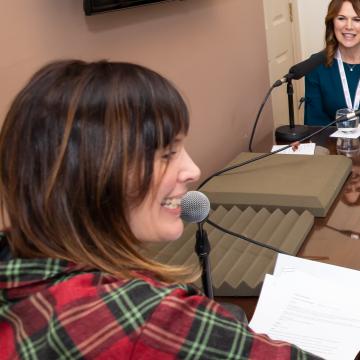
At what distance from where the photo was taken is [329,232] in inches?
49.3

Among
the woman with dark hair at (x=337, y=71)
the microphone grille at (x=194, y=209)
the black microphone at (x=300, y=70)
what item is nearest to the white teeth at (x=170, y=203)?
the microphone grille at (x=194, y=209)

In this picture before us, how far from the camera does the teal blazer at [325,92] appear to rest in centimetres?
230

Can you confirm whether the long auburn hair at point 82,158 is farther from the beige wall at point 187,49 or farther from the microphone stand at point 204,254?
the beige wall at point 187,49

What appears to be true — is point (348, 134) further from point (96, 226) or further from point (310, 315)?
point (96, 226)

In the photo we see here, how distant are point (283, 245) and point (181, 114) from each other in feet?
1.87

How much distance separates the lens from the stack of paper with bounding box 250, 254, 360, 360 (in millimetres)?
894

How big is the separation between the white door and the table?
126cm

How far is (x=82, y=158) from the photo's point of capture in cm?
63

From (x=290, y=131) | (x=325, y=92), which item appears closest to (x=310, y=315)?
(x=290, y=131)

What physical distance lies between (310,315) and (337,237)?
0.32 metres

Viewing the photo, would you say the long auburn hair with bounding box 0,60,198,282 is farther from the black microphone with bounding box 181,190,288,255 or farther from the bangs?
the black microphone with bounding box 181,190,288,255

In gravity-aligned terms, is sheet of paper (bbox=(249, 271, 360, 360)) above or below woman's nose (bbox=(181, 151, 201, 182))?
below

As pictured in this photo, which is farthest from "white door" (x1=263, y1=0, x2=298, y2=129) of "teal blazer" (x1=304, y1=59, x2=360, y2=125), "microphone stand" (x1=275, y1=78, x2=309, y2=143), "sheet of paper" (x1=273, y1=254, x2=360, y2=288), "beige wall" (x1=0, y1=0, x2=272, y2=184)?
"sheet of paper" (x1=273, y1=254, x2=360, y2=288)

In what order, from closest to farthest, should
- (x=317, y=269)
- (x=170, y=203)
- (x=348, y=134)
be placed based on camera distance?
(x=170, y=203) → (x=317, y=269) → (x=348, y=134)
